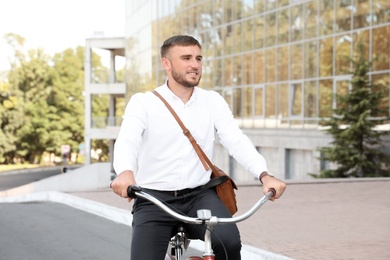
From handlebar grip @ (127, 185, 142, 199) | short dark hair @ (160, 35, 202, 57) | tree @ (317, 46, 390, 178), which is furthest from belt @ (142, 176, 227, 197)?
tree @ (317, 46, 390, 178)

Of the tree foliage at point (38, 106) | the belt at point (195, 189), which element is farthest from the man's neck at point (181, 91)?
the tree foliage at point (38, 106)

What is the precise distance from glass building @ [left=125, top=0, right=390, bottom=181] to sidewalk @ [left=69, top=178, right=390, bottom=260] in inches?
307

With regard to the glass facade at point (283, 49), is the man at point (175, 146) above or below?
below

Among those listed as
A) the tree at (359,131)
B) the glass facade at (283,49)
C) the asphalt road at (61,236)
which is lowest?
the asphalt road at (61,236)

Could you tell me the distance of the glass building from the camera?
94.0 ft

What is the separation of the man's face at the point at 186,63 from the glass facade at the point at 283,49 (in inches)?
825

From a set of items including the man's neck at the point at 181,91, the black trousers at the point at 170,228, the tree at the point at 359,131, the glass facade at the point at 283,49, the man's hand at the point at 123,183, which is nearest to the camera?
the man's hand at the point at 123,183

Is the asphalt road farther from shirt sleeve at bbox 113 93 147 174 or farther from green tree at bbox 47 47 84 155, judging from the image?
green tree at bbox 47 47 84 155

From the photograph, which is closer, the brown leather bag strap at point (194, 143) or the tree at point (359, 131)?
the brown leather bag strap at point (194, 143)

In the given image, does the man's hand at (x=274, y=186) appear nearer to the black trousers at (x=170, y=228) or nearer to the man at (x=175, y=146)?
the man at (x=175, y=146)

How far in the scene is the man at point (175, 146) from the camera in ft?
13.5

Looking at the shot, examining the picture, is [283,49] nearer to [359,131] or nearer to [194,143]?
[359,131]

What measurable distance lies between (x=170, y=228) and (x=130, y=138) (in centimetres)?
50

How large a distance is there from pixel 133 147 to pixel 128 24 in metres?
60.3
